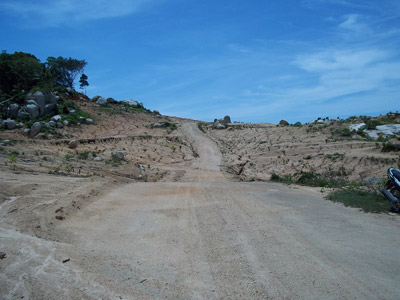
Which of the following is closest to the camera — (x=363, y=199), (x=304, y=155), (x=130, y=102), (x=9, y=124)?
(x=363, y=199)

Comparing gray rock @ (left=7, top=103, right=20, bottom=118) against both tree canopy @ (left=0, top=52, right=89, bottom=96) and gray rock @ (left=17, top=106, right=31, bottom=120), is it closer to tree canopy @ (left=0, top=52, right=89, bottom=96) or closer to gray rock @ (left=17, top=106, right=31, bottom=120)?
gray rock @ (left=17, top=106, right=31, bottom=120)

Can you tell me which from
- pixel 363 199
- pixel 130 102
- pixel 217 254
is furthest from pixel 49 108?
pixel 217 254

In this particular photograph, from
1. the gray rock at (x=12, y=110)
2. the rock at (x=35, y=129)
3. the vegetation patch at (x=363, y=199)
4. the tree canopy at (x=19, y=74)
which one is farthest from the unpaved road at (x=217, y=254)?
the tree canopy at (x=19, y=74)

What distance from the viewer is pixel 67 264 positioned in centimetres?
470

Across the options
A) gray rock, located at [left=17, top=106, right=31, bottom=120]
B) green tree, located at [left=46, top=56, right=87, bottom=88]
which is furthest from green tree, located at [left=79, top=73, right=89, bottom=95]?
gray rock, located at [left=17, top=106, right=31, bottom=120]

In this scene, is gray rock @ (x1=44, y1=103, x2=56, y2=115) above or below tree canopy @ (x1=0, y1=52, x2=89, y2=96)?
below

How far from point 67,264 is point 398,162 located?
46.9 ft

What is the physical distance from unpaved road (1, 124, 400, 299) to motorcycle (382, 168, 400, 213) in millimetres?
701

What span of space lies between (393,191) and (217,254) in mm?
5742

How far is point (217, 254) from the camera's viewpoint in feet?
17.2

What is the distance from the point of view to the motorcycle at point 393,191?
7988 mm

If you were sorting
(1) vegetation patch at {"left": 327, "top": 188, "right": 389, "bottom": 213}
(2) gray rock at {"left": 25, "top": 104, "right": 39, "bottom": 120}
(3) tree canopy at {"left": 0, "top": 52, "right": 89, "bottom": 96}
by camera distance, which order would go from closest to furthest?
(1) vegetation patch at {"left": 327, "top": 188, "right": 389, "bottom": 213} < (2) gray rock at {"left": 25, "top": 104, "right": 39, "bottom": 120} < (3) tree canopy at {"left": 0, "top": 52, "right": 89, "bottom": 96}

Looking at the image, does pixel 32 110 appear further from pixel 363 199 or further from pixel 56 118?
pixel 363 199

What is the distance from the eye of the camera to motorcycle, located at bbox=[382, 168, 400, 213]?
7988 mm
